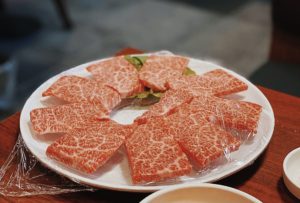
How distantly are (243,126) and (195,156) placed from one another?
0.20m

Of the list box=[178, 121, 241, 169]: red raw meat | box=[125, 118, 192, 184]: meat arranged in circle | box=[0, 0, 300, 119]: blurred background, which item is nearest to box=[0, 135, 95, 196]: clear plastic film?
box=[125, 118, 192, 184]: meat arranged in circle

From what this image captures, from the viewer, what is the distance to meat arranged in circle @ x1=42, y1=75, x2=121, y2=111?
1.31 m

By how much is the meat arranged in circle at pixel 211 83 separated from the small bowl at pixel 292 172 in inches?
12.9

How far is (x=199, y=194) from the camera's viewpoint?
93 cm

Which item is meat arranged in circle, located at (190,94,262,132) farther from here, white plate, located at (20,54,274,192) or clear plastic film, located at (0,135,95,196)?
clear plastic film, located at (0,135,95,196)

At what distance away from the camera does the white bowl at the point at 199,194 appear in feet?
2.97

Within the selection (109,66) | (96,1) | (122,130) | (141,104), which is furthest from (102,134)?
(96,1)

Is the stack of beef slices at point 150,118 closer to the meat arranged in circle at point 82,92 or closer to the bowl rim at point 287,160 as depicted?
the meat arranged in circle at point 82,92

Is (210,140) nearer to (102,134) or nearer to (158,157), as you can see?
(158,157)

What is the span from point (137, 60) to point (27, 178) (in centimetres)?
64

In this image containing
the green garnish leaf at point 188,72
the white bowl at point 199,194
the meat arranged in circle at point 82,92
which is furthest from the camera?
the green garnish leaf at point 188,72

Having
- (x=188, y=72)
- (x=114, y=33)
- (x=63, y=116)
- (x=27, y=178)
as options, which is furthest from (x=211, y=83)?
(x=114, y=33)

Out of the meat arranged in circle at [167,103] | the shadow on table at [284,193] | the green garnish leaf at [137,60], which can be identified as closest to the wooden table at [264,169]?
the shadow on table at [284,193]

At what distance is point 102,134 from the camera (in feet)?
3.75
